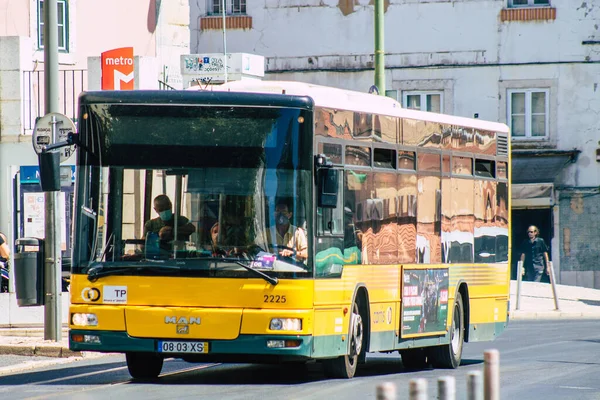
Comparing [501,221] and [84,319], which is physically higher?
[501,221]

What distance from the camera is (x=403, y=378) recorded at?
1545 centimetres

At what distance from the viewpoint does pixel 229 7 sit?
44156 millimetres

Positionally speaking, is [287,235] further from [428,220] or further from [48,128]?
[48,128]

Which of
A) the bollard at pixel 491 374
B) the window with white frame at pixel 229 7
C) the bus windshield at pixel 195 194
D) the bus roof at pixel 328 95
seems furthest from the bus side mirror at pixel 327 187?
the window with white frame at pixel 229 7

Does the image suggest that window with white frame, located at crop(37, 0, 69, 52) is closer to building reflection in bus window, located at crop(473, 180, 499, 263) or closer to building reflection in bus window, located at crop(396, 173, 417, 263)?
building reflection in bus window, located at crop(473, 180, 499, 263)

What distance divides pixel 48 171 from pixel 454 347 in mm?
5401

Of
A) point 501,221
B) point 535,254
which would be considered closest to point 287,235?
point 501,221

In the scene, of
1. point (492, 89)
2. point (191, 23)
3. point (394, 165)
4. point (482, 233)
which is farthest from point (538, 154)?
point (394, 165)

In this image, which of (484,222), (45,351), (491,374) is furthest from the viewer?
(484,222)

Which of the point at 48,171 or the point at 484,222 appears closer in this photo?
the point at 48,171

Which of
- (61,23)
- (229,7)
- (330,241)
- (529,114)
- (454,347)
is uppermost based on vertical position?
(229,7)

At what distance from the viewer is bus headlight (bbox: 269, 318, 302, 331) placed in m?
13.5

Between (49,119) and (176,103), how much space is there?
17.4 ft

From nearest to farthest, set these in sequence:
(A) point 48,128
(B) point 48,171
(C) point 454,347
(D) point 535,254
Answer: (B) point 48,171 → (C) point 454,347 → (A) point 48,128 → (D) point 535,254
